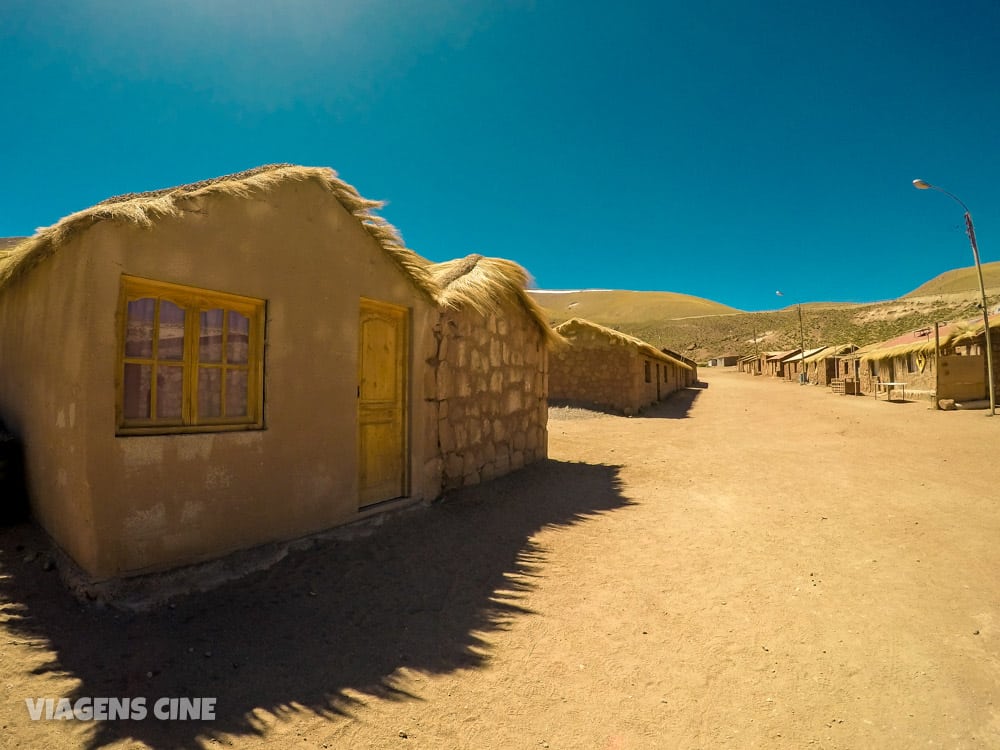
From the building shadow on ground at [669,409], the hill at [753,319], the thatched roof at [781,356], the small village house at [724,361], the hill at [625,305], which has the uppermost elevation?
the hill at [625,305]

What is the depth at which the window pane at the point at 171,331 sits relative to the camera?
11.3ft

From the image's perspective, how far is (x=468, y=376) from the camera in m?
6.15

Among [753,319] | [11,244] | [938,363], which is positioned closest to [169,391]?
[11,244]

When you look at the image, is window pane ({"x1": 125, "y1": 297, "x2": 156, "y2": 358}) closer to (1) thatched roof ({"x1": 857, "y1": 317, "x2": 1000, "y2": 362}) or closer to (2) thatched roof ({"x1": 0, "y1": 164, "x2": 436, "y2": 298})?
(2) thatched roof ({"x1": 0, "y1": 164, "x2": 436, "y2": 298})

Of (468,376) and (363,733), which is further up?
(468,376)

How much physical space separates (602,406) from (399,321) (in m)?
11.6


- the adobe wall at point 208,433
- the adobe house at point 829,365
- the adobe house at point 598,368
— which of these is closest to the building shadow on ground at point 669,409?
the adobe house at point 598,368

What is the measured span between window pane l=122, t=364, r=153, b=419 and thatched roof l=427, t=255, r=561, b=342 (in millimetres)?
2824

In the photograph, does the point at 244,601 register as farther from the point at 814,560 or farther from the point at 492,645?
the point at 814,560

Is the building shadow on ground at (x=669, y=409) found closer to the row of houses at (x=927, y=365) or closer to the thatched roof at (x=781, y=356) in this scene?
the row of houses at (x=927, y=365)

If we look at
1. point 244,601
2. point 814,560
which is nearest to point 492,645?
point 244,601

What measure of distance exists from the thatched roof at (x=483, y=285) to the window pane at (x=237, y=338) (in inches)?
82.8

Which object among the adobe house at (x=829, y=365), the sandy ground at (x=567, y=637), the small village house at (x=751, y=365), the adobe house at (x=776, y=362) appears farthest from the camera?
the small village house at (x=751, y=365)

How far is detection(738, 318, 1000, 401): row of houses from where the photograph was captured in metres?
16.0
